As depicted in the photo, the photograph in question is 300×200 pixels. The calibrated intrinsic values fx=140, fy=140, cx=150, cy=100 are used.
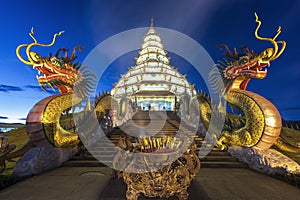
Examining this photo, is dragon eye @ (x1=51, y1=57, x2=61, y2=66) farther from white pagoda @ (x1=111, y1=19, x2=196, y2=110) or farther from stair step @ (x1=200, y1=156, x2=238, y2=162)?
white pagoda @ (x1=111, y1=19, x2=196, y2=110)

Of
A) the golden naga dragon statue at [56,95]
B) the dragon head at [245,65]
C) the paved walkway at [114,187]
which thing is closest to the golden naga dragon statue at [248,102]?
the dragon head at [245,65]

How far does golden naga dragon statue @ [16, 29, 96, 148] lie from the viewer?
402 cm

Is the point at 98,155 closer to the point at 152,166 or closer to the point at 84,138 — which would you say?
the point at 84,138

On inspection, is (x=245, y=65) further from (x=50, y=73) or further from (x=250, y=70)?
(x=50, y=73)

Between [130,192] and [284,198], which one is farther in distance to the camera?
[284,198]

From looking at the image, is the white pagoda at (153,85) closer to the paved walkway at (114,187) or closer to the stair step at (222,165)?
the stair step at (222,165)

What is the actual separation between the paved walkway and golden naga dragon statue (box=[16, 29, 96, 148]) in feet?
3.48

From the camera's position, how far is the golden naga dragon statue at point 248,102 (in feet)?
13.6

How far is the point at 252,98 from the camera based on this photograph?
15.4 ft

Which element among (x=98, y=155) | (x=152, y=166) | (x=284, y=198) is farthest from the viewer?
(x=98, y=155)

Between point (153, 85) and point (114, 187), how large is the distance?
78.9 ft

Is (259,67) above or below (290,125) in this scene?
above

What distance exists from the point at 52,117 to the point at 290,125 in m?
17.3

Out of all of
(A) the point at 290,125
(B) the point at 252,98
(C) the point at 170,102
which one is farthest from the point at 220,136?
(C) the point at 170,102
